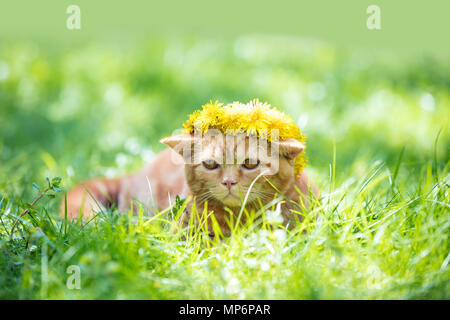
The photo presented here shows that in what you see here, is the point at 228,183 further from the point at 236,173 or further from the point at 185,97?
the point at 185,97

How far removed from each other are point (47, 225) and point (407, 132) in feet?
9.11

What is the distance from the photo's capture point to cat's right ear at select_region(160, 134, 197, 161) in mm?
1901

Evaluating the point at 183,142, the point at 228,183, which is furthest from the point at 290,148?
the point at 183,142

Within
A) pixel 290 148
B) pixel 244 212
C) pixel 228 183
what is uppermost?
pixel 290 148

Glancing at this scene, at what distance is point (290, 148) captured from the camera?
1.80 m

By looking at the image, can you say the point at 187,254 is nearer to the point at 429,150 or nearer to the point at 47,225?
the point at 47,225

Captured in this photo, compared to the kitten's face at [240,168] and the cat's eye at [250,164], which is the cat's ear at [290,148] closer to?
the kitten's face at [240,168]

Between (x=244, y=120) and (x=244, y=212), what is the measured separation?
42 cm

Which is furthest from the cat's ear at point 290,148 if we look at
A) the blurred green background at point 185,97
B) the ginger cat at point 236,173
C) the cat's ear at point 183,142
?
the blurred green background at point 185,97

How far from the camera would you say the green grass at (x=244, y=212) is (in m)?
1.55

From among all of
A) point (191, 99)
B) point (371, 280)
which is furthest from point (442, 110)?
point (371, 280)

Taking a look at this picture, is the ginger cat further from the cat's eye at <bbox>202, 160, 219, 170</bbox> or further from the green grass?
the green grass
